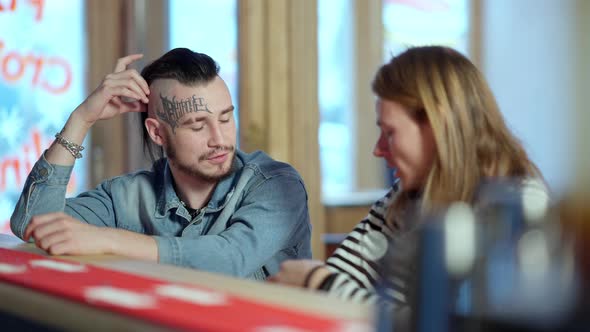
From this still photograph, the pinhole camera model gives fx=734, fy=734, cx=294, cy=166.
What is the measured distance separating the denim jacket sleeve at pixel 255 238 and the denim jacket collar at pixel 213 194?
2.0 inches

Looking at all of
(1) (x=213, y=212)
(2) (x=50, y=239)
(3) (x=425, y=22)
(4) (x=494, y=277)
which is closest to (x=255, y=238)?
(1) (x=213, y=212)

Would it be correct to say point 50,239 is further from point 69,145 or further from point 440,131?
point 440,131

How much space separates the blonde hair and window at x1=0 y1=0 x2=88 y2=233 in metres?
2.26

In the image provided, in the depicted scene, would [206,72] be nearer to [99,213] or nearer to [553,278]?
[99,213]

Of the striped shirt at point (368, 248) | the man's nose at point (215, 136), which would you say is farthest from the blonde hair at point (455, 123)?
the man's nose at point (215, 136)

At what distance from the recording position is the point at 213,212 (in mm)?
1801

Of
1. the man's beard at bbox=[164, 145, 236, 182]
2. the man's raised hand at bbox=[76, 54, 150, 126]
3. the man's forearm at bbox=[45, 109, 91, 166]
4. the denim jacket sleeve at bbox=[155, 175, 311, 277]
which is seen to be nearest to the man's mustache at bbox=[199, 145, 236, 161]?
the man's beard at bbox=[164, 145, 236, 182]

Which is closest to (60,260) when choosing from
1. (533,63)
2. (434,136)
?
(434,136)

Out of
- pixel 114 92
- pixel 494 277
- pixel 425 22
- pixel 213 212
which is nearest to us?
pixel 494 277

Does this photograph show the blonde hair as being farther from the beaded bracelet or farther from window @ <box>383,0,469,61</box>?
window @ <box>383,0,469,61</box>

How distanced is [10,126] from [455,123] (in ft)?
7.90

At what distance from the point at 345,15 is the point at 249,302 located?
393 cm

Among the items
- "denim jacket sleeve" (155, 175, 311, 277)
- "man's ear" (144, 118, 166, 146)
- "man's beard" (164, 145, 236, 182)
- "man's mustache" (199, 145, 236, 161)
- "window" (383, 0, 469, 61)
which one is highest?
"window" (383, 0, 469, 61)

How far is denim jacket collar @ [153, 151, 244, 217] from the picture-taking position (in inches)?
71.3
